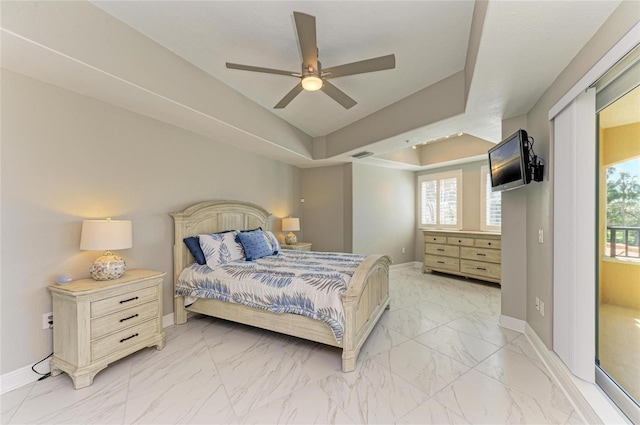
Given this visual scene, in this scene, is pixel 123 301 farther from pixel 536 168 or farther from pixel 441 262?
pixel 441 262

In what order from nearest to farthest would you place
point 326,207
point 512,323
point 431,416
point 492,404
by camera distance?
point 431,416 < point 492,404 < point 512,323 < point 326,207

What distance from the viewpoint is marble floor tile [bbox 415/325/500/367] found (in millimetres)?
2479

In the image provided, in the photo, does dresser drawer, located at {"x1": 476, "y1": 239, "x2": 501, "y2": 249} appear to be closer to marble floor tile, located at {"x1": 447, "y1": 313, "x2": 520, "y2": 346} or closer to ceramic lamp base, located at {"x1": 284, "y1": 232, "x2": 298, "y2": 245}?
marble floor tile, located at {"x1": 447, "y1": 313, "x2": 520, "y2": 346}

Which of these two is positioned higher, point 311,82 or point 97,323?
point 311,82

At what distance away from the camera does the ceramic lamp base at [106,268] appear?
2348mm

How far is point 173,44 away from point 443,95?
9.59 feet

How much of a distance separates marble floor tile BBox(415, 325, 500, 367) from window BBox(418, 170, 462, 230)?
3444 mm

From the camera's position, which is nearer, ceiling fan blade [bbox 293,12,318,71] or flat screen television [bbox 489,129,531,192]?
ceiling fan blade [bbox 293,12,318,71]

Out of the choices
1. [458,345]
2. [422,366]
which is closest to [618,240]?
[458,345]

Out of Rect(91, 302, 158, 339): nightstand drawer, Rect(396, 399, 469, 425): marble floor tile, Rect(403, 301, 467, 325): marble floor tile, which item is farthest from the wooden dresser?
Rect(91, 302, 158, 339): nightstand drawer

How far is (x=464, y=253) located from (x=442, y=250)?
0.46 m

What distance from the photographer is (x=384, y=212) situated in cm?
603

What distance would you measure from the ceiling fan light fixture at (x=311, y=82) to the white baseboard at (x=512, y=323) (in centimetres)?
335

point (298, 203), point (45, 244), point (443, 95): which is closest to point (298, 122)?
point (298, 203)
